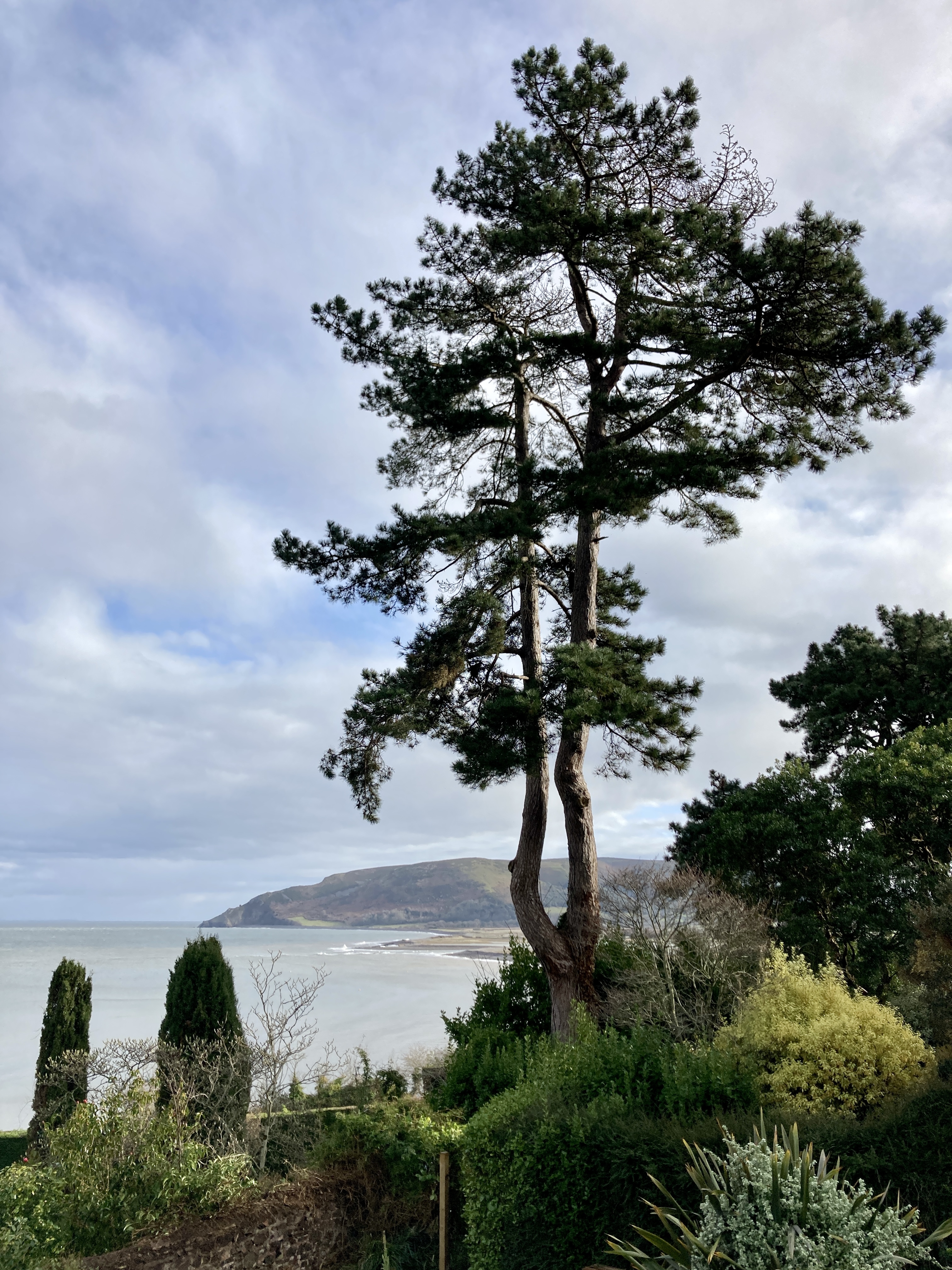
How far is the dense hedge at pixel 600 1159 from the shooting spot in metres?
5.99

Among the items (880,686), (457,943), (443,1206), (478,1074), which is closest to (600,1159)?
(443,1206)

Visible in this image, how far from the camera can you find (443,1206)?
846 cm

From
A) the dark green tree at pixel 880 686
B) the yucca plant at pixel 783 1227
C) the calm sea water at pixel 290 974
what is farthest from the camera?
the calm sea water at pixel 290 974

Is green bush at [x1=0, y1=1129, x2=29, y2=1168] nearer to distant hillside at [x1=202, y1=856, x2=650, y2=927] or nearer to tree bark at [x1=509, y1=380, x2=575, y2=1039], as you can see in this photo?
tree bark at [x1=509, y1=380, x2=575, y2=1039]

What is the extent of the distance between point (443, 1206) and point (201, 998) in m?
7.43

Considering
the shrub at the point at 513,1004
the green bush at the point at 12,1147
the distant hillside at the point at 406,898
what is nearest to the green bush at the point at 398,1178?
the shrub at the point at 513,1004

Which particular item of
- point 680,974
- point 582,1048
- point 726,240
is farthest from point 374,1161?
point 726,240

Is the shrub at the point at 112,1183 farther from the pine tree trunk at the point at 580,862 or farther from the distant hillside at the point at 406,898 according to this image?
the distant hillside at the point at 406,898

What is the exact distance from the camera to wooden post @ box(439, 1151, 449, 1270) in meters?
8.35

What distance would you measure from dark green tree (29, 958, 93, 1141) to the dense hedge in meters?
10.1

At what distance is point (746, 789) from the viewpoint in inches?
763

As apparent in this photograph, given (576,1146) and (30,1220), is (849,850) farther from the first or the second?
(30,1220)

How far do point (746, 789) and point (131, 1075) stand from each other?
1391 centimetres

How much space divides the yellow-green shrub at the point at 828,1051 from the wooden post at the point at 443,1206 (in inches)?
119
